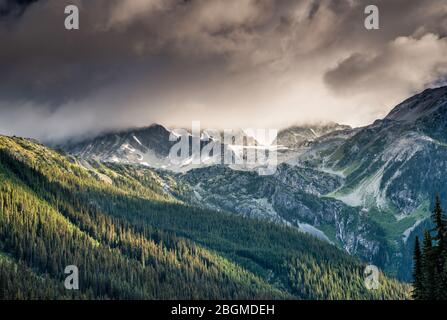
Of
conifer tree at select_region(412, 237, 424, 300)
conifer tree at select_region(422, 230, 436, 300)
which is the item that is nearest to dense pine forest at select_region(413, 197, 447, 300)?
conifer tree at select_region(422, 230, 436, 300)

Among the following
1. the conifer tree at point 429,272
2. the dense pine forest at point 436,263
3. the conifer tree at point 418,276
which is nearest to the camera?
the dense pine forest at point 436,263

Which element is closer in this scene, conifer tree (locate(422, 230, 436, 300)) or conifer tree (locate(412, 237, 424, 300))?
conifer tree (locate(422, 230, 436, 300))

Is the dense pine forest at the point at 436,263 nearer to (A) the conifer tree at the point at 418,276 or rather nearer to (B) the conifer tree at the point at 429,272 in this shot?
(B) the conifer tree at the point at 429,272

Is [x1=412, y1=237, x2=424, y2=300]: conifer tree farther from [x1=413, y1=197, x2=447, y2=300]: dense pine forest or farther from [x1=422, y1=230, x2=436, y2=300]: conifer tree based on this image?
[x1=422, y1=230, x2=436, y2=300]: conifer tree

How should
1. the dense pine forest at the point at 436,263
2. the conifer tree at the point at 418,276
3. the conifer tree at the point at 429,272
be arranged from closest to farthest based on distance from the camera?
the dense pine forest at the point at 436,263, the conifer tree at the point at 429,272, the conifer tree at the point at 418,276

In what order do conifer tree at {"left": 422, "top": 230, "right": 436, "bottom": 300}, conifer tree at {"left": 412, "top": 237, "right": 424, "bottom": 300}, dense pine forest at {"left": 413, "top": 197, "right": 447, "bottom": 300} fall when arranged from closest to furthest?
1. dense pine forest at {"left": 413, "top": 197, "right": 447, "bottom": 300}
2. conifer tree at {"left": 422, "top": 230, "right": 436, "bottom": 300}
3. conifer tree at {"left": 412, "top": 237, "right": 424, "bottom": 300}

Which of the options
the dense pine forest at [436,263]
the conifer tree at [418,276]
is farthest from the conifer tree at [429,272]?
the conifer tree at [418,276]

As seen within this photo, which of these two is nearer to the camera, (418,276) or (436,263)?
(436,263)

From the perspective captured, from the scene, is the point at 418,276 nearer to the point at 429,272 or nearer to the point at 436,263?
the point at 429,272

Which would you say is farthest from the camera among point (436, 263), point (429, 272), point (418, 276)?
point (418, 276)

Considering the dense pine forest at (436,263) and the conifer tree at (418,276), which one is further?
the conifer tree at (418,276)

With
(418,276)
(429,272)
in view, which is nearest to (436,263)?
(429,272)
